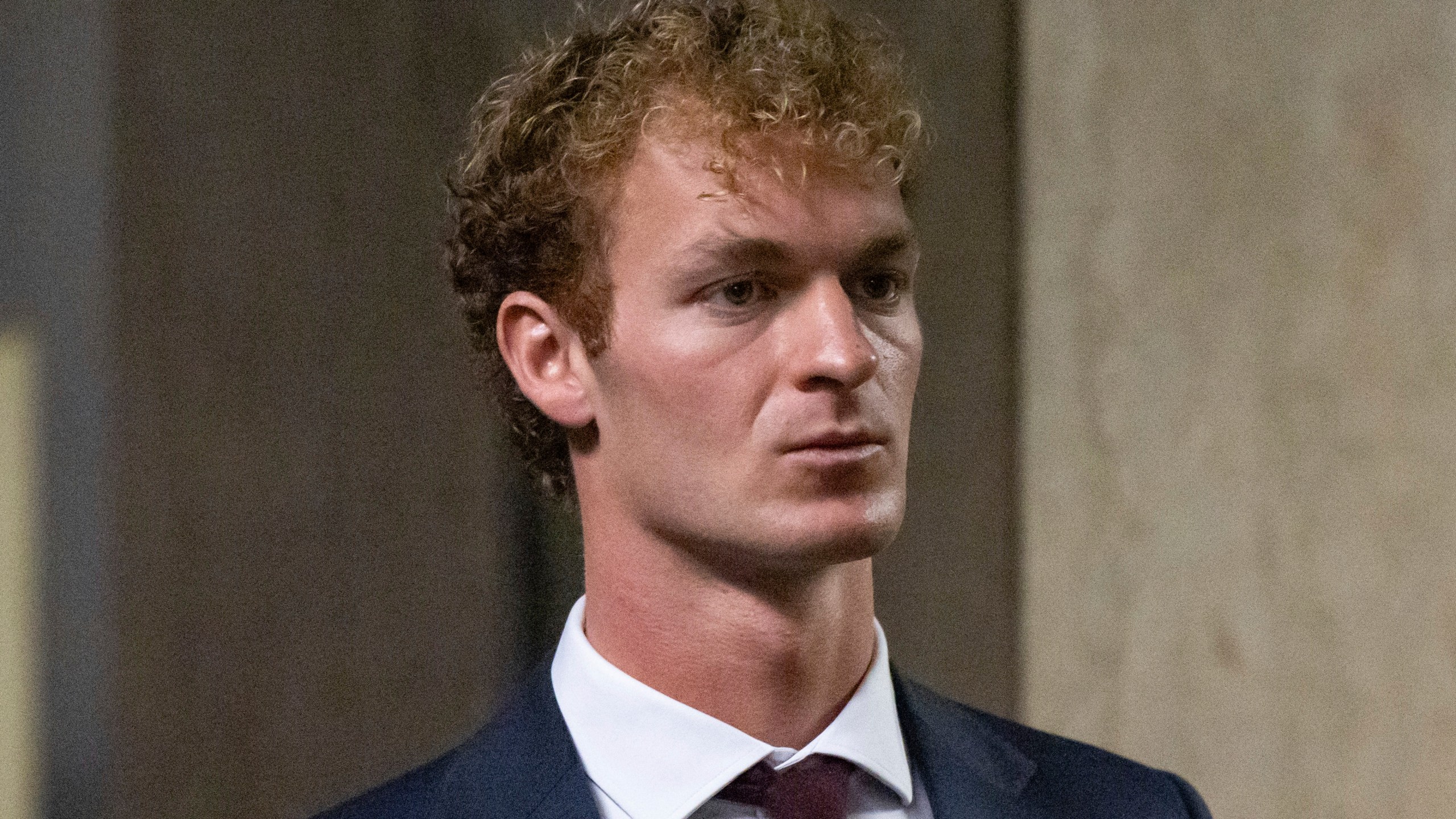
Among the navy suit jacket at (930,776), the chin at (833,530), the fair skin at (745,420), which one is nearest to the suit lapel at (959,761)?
the navy suit jacket at (930,776)

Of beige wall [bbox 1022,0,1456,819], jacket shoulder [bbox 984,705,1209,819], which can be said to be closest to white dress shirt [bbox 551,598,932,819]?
jacket shoulder [bbox 984,705,1209,819]

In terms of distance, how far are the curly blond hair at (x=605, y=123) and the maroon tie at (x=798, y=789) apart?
544 mm

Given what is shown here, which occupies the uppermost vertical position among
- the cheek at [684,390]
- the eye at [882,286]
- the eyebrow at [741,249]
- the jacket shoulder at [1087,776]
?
the eyebrow at [741,249]

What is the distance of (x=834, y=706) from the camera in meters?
2.07

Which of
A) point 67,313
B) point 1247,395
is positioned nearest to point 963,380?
point 1247,395

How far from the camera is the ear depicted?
208cm

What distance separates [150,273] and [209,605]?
0.45 metres

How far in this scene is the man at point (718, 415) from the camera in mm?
1938

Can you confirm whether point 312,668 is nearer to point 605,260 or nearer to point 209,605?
point 209,605

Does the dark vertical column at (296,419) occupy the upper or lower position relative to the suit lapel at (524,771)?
upper

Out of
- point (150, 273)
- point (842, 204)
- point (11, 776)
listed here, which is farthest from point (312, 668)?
point (842, 204)

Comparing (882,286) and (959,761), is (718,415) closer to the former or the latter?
(882,286)

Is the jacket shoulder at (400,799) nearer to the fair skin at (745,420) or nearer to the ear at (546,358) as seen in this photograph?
the fair skin at (745,420)

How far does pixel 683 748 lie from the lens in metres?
1.98
